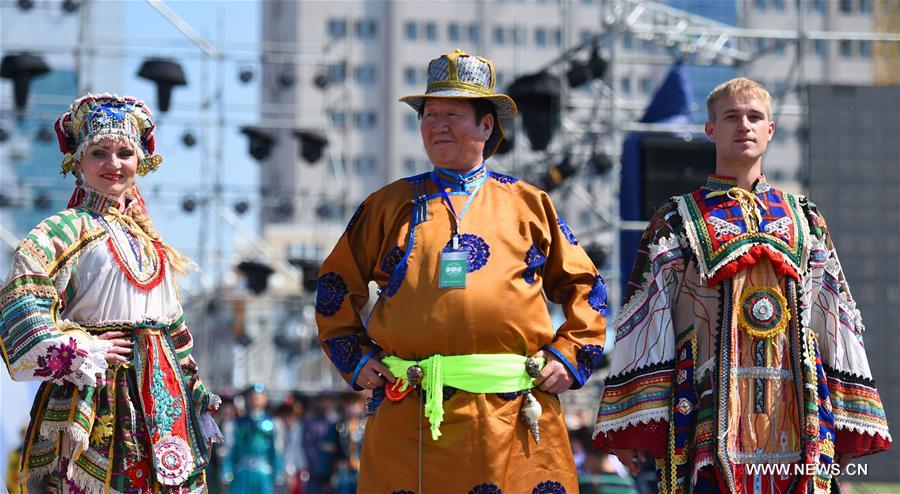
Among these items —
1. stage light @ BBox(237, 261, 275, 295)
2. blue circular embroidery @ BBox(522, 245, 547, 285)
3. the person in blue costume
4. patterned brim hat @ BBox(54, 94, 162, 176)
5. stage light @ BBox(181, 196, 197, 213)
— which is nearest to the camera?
blue circular embroidery @ BBox(522, 245, 547, 285)

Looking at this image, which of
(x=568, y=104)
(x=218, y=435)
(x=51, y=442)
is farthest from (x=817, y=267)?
(x=568, y=104)

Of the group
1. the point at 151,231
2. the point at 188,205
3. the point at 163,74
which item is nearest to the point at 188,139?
the point at 188,205

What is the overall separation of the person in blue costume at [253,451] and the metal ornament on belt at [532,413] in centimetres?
924

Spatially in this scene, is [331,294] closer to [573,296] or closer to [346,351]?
[346,351]

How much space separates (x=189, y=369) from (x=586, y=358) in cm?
146

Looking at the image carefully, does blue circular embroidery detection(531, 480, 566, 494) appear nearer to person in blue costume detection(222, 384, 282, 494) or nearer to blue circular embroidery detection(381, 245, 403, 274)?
blue circular embroidery detection(381, 245, 403, 274)

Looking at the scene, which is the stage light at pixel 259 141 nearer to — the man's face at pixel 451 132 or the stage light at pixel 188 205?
the stage light at pixel 188 205

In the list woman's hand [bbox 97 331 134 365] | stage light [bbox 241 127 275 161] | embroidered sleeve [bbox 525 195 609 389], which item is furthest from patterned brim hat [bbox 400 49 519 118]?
stage light [bbox 241 127 275 161]

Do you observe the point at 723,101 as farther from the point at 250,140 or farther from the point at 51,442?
the point at 250,140

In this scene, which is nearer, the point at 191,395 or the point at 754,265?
the point at 754,265

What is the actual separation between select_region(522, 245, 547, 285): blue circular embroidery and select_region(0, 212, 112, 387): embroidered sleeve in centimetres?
145

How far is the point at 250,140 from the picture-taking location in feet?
74.8

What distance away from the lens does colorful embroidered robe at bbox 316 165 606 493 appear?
4598 mm

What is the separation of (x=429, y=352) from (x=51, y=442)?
4.38 ft
